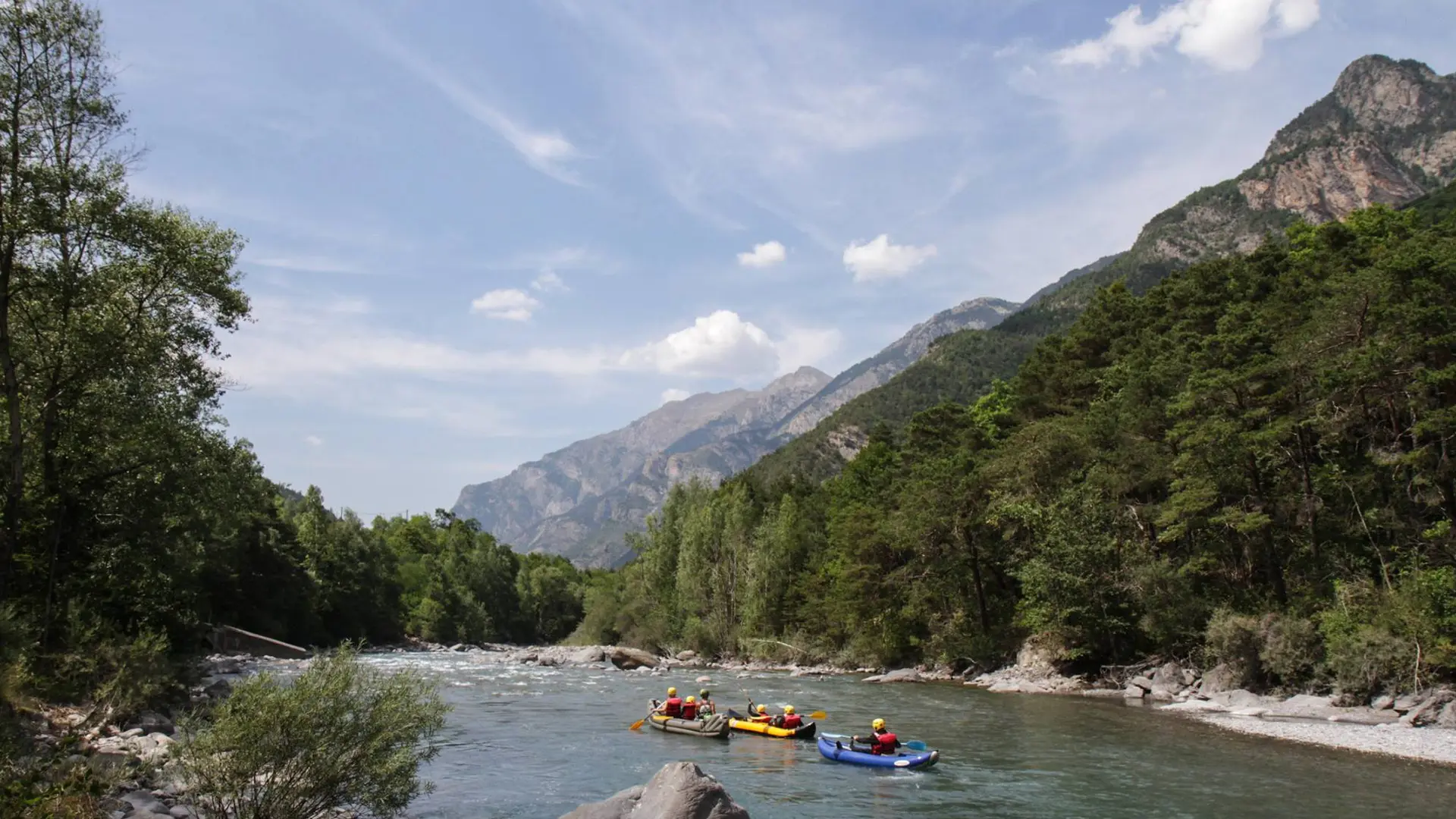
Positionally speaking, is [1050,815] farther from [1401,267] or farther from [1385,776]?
[1401,267]

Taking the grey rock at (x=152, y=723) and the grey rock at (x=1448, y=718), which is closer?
the grey rock at (x=152, y=723)

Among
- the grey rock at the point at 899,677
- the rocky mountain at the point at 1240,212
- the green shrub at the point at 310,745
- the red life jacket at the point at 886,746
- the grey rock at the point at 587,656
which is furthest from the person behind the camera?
the rocky mountain at the point at 1240,212

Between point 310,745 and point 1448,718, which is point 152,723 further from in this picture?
point 1448,718

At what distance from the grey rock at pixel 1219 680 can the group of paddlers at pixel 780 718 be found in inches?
536

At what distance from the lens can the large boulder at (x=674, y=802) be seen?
12.6 m

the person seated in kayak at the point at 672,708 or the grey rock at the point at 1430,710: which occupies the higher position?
the grey rock at the point at 1430,710

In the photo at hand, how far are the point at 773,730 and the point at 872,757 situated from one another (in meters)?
5.23

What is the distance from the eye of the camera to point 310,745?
11.2m

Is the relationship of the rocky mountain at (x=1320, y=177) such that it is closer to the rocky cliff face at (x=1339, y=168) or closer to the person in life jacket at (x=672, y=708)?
the rocky cliff face at (x=1339, y=168)

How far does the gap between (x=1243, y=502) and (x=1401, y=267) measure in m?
10.2

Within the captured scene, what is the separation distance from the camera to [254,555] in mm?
62594

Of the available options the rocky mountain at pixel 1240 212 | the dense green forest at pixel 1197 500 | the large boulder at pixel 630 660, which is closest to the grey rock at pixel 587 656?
the large boulder at pixel 630 660

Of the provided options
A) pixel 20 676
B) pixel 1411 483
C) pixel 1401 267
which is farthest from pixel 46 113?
pixel 1411 483

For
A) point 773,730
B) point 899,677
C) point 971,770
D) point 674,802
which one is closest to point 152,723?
point 674,802
